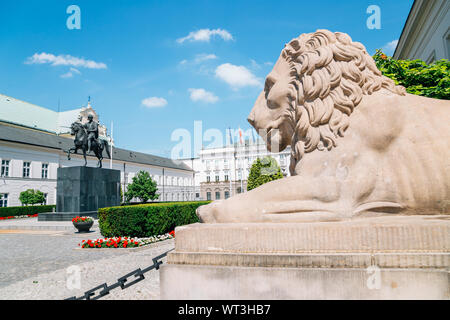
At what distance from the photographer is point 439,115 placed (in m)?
2.54

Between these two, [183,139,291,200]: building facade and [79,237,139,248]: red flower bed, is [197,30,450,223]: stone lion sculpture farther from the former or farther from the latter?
[183,139,291,200]: building facade

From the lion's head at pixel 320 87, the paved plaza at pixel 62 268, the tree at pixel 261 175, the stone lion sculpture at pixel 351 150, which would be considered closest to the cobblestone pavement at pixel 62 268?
the paved plaza at pixel 62 268

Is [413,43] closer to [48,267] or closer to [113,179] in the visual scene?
[113,179]

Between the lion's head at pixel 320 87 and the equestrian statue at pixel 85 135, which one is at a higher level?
the equestrian statue at pixel 85 135

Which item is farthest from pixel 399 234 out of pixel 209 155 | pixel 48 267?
pixel 209 155

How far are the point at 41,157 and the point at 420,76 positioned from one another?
4089 cm

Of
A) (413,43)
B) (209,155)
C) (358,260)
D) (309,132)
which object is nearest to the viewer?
(358,260)

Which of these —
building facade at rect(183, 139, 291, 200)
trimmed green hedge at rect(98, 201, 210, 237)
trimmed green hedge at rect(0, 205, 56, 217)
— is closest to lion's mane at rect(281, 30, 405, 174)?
trimmed green hedge at rect(98, 201, 210, 237)

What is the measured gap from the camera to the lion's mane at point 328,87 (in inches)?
106

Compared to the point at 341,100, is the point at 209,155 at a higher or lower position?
higher

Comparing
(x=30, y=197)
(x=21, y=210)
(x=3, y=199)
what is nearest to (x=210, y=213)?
(x=21, y=210)

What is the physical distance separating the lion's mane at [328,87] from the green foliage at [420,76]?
8.50 metres

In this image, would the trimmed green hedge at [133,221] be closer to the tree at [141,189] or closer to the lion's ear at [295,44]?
the lion's ear at [295,44]
